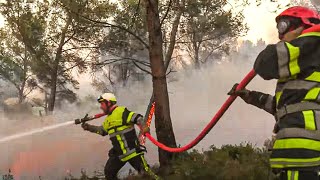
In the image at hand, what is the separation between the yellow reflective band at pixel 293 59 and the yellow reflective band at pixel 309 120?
0.89ft

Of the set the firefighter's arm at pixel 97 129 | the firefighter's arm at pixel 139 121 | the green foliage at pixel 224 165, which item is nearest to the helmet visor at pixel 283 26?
the green foliage at pixel 224 165

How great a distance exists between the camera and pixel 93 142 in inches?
722

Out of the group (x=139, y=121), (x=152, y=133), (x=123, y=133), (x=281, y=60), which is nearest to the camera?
(x=281, y=60)

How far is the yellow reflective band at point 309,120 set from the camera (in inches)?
106

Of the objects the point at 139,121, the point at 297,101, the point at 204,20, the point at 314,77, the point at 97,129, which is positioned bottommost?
the point at 97,129

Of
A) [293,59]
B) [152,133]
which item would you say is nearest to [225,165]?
[293,59]

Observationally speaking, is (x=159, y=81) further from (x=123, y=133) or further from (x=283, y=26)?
(x=283, y=26)

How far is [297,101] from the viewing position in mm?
2752

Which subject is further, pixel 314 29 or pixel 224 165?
pixel 224 165

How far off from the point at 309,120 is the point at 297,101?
0.15 m

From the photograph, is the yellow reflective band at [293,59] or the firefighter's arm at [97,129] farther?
the firefighter's arm at [97,129]

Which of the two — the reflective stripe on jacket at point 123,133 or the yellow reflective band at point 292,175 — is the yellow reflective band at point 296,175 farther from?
the reflective stripe on jacket at point 123,133

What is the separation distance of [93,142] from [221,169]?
12940 millimetres

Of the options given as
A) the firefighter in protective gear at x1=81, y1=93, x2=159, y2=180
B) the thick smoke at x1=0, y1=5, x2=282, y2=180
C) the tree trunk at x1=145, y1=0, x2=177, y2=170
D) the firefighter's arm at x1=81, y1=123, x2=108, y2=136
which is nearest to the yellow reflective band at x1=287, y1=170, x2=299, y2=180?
the firefighter in protective gear at x1=81, y1=93, x2=159, y2=180
